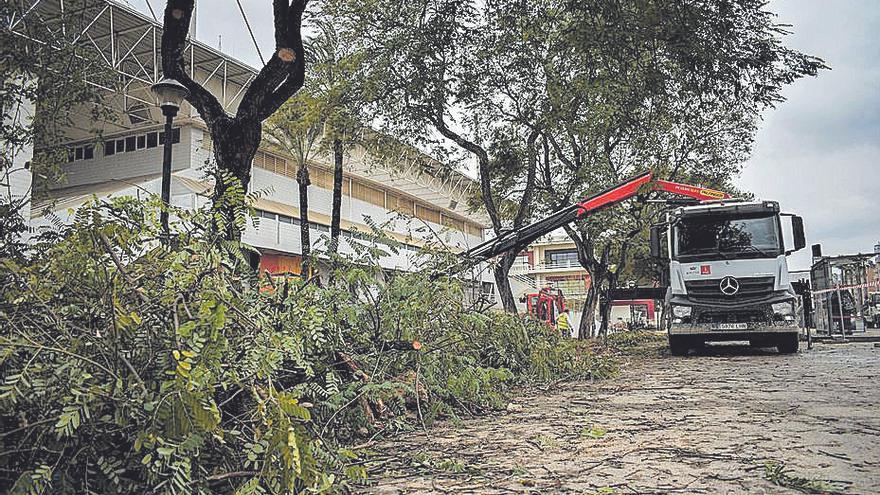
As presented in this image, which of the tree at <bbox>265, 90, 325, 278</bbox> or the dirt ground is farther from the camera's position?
the tree at <bbox>265, 90, 325, 278</bbox>

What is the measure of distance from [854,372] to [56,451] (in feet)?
32.9

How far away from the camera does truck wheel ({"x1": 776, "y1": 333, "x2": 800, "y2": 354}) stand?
1346 centimetres

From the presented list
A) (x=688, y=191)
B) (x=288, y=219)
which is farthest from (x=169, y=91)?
(x=288, y=219)

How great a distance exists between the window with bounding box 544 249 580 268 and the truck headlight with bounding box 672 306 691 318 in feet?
208

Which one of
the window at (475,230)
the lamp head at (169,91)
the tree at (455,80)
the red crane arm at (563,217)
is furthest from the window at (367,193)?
the lamp head at (169,91)

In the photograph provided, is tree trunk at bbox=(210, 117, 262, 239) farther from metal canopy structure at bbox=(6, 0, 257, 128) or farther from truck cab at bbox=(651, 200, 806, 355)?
metal canopy structure at bbox=(6, 0, 257, 128)

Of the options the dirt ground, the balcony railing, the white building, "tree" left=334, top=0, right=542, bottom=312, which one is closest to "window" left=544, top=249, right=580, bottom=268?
the balcony railing

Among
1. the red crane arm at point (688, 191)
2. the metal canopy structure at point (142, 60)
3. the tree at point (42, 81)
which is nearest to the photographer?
the tree at point (42, 81)

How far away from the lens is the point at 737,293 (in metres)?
13.3

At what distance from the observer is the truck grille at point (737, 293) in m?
13.2

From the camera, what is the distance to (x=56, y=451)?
240 centimetres

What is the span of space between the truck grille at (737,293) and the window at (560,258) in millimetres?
63562

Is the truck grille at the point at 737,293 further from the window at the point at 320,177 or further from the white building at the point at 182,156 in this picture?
the window at the point at 320,177

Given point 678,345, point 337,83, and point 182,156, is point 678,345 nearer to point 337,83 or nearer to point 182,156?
point 337,83
